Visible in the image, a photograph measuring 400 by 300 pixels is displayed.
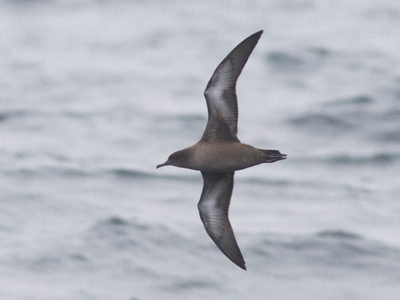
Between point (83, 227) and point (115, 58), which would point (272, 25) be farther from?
point (83, 227)

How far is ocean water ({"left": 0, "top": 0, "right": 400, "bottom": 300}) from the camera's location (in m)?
13.6

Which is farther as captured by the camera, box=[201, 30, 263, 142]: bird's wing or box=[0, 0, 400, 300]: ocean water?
box=[0, 0, 400, 300]: ocean water

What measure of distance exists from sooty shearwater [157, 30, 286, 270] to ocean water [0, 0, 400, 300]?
15.6 ft

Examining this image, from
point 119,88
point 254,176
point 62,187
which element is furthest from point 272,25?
point 62,187

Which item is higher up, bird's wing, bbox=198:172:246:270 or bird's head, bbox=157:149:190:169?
bird's head, bbox=157:149:190:169

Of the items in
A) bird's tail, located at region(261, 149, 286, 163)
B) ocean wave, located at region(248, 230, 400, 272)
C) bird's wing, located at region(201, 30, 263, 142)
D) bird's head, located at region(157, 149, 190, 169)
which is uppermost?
bird's wing, located at region(201, 30, 263, 142)

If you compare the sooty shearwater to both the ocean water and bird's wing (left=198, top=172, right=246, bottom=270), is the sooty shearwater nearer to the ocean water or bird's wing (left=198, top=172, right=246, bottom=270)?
bird's wing (left=198, top=172, right=246, bottom=270)

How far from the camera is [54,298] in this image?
12242 mm

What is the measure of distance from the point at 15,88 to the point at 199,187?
956 cm

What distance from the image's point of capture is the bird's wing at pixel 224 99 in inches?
332

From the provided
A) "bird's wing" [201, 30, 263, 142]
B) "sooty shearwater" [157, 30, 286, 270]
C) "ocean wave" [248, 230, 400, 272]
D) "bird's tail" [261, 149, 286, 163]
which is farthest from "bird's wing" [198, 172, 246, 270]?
"ocean wave" [248, 230, 400, 272]

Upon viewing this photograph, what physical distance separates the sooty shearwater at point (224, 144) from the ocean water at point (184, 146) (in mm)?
4763

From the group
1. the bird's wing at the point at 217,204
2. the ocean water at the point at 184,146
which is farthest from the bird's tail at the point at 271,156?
the ocean water at the point at 184,146

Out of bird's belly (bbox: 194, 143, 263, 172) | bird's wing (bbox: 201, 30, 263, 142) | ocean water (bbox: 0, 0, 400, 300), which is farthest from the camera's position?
ocean water (bbox: 0, 0, 400, 300)
